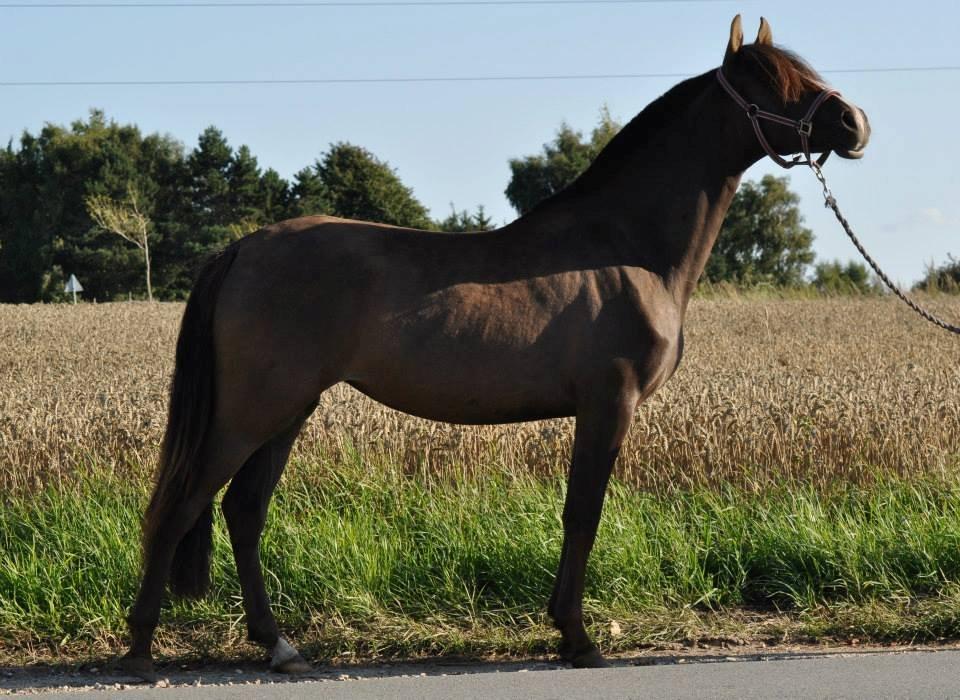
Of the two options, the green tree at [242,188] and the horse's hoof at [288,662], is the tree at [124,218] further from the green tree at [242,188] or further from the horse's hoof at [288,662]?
the horse's hoof at [288,662]

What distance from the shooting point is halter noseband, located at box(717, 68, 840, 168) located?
564 centimetres

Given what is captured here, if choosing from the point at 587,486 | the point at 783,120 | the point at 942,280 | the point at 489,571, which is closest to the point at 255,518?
the point at 489,571

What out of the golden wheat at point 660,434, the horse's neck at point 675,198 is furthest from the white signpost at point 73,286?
the horse's neck at point 675,198

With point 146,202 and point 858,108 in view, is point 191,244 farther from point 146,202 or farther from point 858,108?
point 858,108

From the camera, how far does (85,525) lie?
22.3ft

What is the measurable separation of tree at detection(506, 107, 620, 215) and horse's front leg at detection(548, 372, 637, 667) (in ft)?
179

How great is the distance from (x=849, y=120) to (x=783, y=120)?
12.4 inches

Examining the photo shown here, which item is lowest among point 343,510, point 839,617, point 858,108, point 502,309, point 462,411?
point 839,617

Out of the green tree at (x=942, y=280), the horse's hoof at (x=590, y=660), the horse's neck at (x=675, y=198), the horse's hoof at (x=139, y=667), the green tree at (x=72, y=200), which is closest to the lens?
the horse's hoof at (x=139, y=667)

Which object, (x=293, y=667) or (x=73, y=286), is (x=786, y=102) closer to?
(x=293, y=667)

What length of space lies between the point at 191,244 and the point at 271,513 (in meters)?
53.5

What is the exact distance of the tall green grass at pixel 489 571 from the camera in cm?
587

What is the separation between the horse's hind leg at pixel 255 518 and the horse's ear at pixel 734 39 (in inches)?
108

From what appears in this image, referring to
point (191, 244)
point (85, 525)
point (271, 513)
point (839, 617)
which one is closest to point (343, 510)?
point (271, 513)
